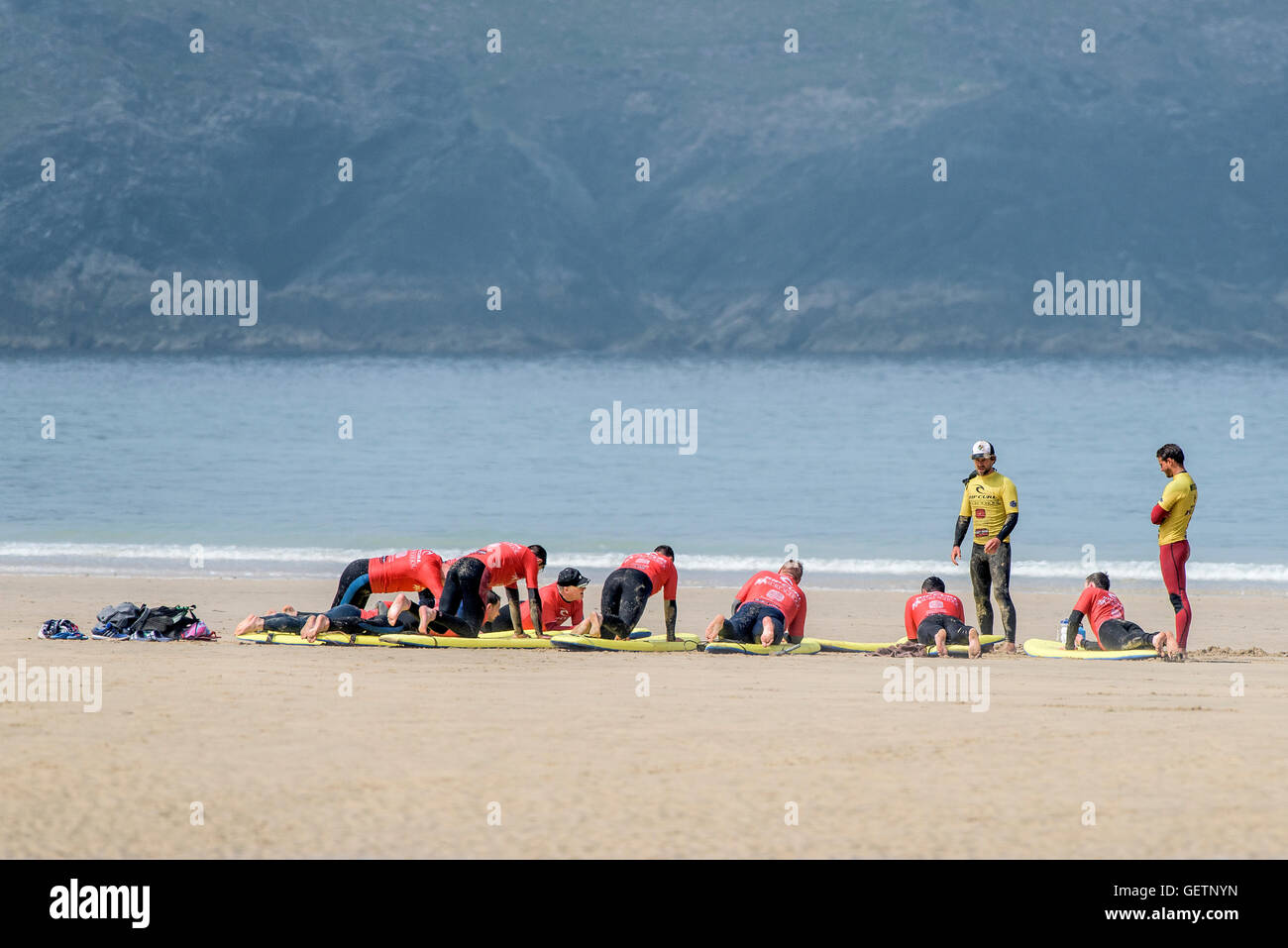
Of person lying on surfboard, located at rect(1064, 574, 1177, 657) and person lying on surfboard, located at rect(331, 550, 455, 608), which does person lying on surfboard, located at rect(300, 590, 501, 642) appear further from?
person lying on surfboard, located at rect(1064, 574, 1177, 657)

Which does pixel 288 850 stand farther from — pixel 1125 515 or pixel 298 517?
pixel 1125 515

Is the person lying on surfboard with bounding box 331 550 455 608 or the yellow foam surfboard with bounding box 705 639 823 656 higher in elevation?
the person lying on surfboard with bounding box 331 550 455 608

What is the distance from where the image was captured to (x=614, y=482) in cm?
3216

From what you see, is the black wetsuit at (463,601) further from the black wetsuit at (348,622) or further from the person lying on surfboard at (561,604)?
the person lying on surfboard at (561,604)

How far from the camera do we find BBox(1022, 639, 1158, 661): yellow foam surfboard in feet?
37.9

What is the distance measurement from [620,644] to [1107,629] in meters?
3.71

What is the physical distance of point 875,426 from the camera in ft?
176

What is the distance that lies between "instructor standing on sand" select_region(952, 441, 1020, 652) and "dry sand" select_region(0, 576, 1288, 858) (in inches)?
73.3

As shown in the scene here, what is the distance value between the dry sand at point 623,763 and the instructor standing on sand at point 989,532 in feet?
6.11

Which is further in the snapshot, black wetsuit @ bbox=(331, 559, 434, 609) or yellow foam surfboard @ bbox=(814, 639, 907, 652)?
yellow foam surfboard @ bbox=(814, 639, 907, 652)

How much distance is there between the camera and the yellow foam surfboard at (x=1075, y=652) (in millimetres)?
11562
